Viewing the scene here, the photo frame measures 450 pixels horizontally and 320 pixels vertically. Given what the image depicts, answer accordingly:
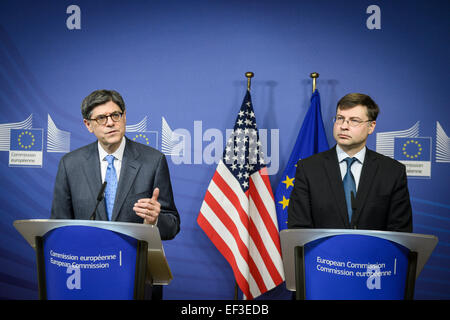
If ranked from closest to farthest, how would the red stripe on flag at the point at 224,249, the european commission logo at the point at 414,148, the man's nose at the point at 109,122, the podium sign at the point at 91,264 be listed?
the podium sign at the point at 91,264, the man's nose at the point at 109,122, the red stripe on flag at the point at 224,249, the european commission logo at the point at 414,148

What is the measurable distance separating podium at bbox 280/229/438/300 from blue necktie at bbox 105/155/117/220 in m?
1.03

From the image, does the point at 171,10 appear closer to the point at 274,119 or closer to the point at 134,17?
the point at 134,17

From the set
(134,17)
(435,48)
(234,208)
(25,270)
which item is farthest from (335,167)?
(25,270)

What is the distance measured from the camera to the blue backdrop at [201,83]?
3725 mm

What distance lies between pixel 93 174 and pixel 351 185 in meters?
1.51

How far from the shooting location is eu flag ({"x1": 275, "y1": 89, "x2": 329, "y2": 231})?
3525mm

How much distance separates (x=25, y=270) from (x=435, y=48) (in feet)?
14.7

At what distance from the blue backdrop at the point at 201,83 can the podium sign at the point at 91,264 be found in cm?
228

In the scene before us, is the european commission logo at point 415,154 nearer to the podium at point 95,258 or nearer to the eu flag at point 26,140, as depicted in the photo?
the podium at point 95,258

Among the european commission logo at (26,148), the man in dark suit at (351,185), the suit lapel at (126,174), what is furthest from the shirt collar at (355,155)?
the european commission logo at (26,148)

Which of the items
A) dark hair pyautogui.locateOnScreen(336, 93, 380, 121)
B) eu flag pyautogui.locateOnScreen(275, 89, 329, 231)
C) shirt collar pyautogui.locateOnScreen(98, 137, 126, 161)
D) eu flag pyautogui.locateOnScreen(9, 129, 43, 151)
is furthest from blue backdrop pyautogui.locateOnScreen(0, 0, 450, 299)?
shirt collar pyautogui.locateOnScreen(98, 137, 126, 161)

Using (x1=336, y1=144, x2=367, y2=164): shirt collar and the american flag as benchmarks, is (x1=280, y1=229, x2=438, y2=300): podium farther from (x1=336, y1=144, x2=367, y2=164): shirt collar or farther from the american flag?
the american flag

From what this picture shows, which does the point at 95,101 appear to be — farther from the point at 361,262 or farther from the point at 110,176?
the point at 361,262
